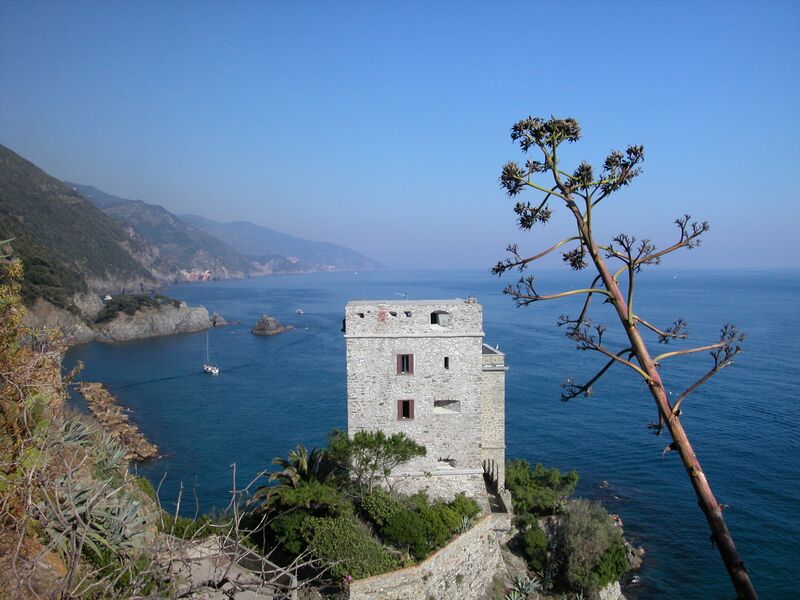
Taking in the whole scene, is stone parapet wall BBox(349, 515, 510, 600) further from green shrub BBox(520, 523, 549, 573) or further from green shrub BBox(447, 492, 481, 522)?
green shrub BBox(520, 523, 549, 573)

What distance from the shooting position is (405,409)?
19.1 meters

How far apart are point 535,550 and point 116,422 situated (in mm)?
32379

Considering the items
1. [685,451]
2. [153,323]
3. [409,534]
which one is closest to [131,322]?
[153,323]

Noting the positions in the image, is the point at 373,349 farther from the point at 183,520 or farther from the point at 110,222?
the point at 110,222

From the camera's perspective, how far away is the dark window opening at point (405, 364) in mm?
18891

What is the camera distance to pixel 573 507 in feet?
73.3

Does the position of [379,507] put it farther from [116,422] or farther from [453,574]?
[116,422]

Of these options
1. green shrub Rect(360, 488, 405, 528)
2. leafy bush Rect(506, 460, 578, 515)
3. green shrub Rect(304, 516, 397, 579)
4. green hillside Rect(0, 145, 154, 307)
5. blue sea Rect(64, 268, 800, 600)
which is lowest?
blue sea Rect(64, 268, 800, 600)

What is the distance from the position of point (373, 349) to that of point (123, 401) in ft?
132

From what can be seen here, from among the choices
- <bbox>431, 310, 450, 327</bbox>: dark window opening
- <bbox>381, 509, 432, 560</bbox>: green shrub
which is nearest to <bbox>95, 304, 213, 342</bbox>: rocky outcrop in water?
<bbox>431, 310, 450, 327</bbox>: dark window opening

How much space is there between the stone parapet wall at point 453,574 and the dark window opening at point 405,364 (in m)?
5.37

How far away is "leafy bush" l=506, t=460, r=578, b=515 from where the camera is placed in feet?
74.0

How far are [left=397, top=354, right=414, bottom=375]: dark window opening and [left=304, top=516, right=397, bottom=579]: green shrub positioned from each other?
4.80 m

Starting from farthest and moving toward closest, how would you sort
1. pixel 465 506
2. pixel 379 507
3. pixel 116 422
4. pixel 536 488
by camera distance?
1. pixel 116 422
2. pixel 536 488
3. pixel 465 506
4. pixel 379 507
